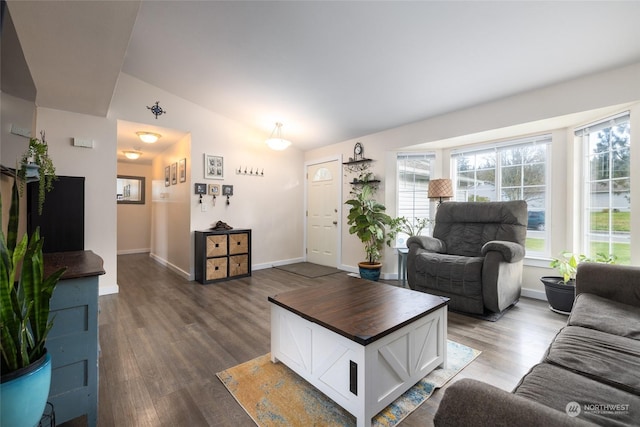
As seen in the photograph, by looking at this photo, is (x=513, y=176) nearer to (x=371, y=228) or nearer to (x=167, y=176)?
(x=371, y=228)

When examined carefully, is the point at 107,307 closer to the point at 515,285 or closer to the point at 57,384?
the point at 57,384

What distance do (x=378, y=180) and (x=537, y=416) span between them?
3930mm

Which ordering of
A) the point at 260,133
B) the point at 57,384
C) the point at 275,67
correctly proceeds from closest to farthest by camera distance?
1. the point at 57,384
2. the point at 275,67
3. the point at 260,133

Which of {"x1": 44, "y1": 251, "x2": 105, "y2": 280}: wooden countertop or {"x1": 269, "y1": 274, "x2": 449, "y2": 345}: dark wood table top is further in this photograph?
{"x1": 269, "y1": 274, "x2": 449, "y2": 345}: dark wood table top

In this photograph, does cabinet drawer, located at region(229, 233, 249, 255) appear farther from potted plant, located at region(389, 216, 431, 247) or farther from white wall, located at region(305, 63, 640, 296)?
potted plant, located at region(389, 216, 431, 247)

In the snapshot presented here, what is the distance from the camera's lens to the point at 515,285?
117 inches

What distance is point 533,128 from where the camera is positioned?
320cm

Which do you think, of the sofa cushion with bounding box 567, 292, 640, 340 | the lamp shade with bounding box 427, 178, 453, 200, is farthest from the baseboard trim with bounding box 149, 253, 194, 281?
the sofa cushion with bounding box 567, 292, 640, 340

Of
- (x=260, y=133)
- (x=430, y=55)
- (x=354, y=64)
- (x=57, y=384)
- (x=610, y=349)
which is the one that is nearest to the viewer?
(x=610, y=349)

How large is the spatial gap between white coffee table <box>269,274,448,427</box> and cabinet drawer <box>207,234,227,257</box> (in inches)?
97.7

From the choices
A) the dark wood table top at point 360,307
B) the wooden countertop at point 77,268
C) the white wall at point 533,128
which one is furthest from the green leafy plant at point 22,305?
the white wall at point 533,128

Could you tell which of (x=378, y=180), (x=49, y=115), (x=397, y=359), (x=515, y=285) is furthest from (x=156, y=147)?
(x=515, y=285)

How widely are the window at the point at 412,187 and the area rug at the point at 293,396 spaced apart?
8.61ft

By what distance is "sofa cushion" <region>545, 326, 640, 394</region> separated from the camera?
3.31ft
